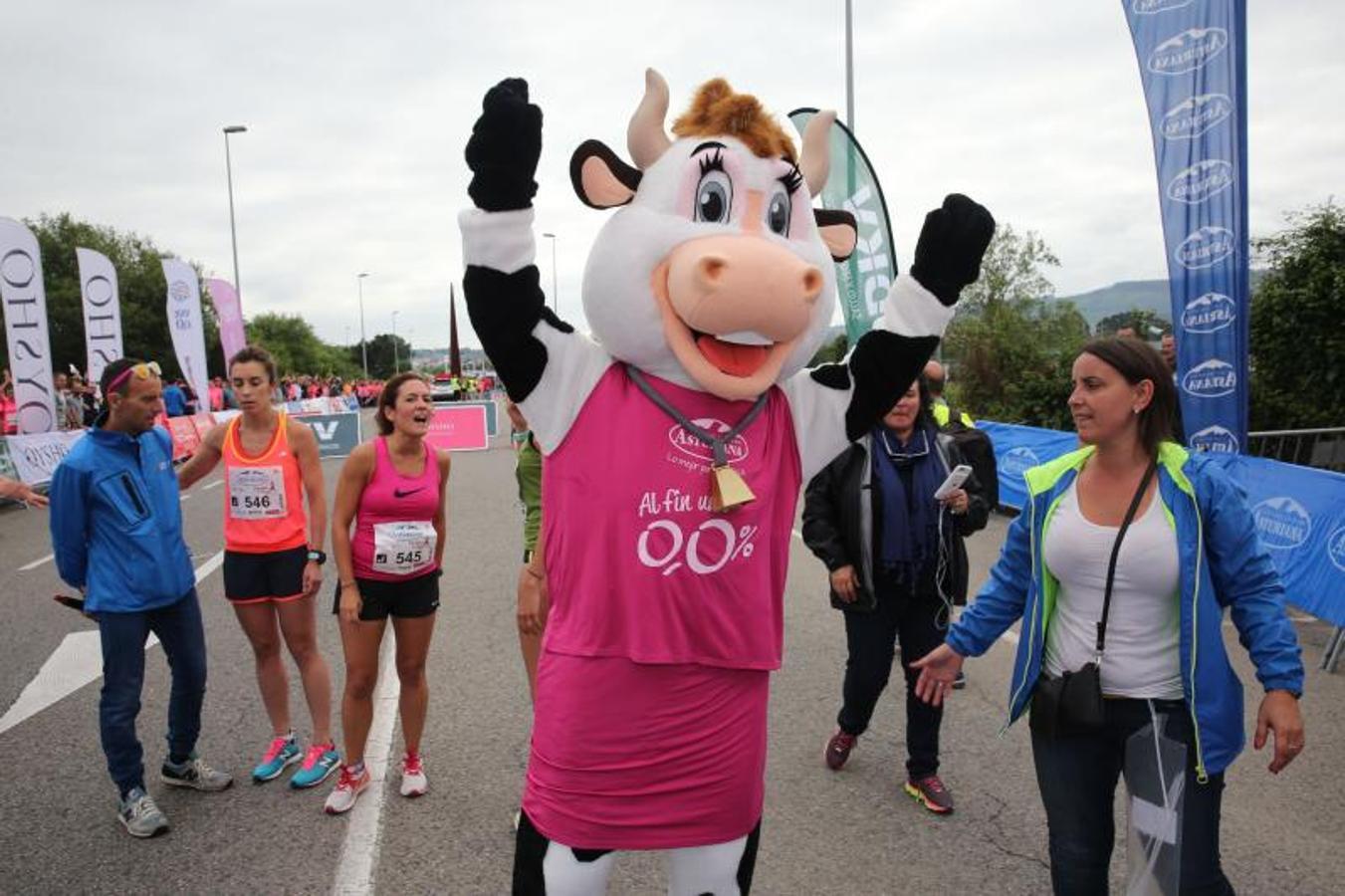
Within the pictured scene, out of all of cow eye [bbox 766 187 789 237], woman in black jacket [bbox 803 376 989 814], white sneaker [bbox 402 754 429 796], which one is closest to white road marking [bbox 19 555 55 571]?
white sneaker [bbox 402 754 429 796]

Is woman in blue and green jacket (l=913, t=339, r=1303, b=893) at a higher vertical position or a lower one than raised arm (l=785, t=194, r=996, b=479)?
lower

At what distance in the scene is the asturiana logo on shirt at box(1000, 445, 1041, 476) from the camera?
30.8 feet

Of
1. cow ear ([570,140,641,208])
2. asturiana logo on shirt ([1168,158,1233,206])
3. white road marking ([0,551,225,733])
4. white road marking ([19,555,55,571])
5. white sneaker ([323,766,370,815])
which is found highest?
asturiana logo on shirt ([1168,158,1233,206])

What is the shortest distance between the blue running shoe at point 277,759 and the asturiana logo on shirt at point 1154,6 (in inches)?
269

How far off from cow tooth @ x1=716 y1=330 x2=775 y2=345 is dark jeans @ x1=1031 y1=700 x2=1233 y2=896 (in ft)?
4.29

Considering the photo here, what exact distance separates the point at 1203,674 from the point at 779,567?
106cm

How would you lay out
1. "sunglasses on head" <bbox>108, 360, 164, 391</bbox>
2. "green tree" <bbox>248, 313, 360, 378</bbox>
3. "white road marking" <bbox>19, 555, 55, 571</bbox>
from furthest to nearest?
"green tree" <bbox>248, 313, 360, 378</bbox>, "white road marking" <bbox>19, 555, 55, 571</bbox>, "sunglasses on head" <bbox>108, 360, 164, 391</bbox>

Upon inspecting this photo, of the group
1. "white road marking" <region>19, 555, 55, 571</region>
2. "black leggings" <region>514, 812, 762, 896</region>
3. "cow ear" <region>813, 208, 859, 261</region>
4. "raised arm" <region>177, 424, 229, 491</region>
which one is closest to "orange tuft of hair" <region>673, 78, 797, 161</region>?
"cow ear" <region>813, 208, 859, 261</region>

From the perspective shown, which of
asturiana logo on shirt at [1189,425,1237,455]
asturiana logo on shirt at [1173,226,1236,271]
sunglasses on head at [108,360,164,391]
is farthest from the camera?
asturiana logo on shirt at [1189,425,1237,455]

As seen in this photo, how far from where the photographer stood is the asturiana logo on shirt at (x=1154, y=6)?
5.97 metres

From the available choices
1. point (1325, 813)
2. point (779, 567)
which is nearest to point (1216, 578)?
point (779, 567)

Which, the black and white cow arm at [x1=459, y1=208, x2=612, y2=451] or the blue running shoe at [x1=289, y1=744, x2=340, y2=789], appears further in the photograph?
the blue running shoe at [x1=289, y1=744, x2=340, y2=789]

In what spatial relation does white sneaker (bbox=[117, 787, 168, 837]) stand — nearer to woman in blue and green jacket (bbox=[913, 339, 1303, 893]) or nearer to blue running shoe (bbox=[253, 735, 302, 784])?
blue running shoe (bbox=[253, 735, 302, 784])

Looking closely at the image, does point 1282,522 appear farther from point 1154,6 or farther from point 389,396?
point 389,396
